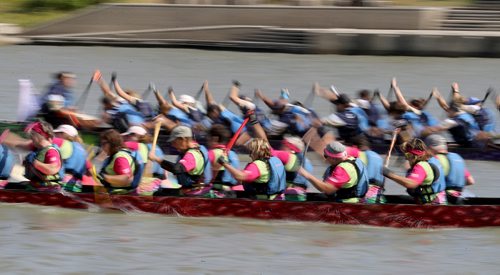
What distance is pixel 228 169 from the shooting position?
12.9 meters

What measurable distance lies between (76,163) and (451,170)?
467cm

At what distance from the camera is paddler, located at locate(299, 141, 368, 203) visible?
41.8 ft

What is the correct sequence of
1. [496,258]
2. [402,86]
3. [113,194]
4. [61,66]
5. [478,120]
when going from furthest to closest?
[61,66], [402,86], [478,120], [113,194], [496,258]

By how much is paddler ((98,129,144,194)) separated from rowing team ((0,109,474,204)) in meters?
0.01

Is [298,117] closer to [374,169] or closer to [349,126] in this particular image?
[349,126]

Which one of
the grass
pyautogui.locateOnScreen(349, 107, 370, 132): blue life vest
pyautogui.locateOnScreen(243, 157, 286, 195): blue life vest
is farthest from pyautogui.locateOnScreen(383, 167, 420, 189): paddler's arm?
the grass

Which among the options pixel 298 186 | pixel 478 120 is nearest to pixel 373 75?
pixel 478 120

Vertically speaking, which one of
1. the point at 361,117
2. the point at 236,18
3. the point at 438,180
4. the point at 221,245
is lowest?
the point at 221,245

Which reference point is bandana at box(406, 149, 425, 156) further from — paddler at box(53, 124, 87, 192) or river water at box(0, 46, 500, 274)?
paddler at box(53, 124, 87, 192)

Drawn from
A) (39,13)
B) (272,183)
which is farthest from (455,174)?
(39,13)

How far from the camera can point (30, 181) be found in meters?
13.8

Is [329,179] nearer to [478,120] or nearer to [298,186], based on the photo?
[298,186]

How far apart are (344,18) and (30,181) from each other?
55.1ft

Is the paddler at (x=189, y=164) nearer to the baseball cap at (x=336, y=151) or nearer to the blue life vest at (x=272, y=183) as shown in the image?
the blue life vest at (x=272, y=183)
